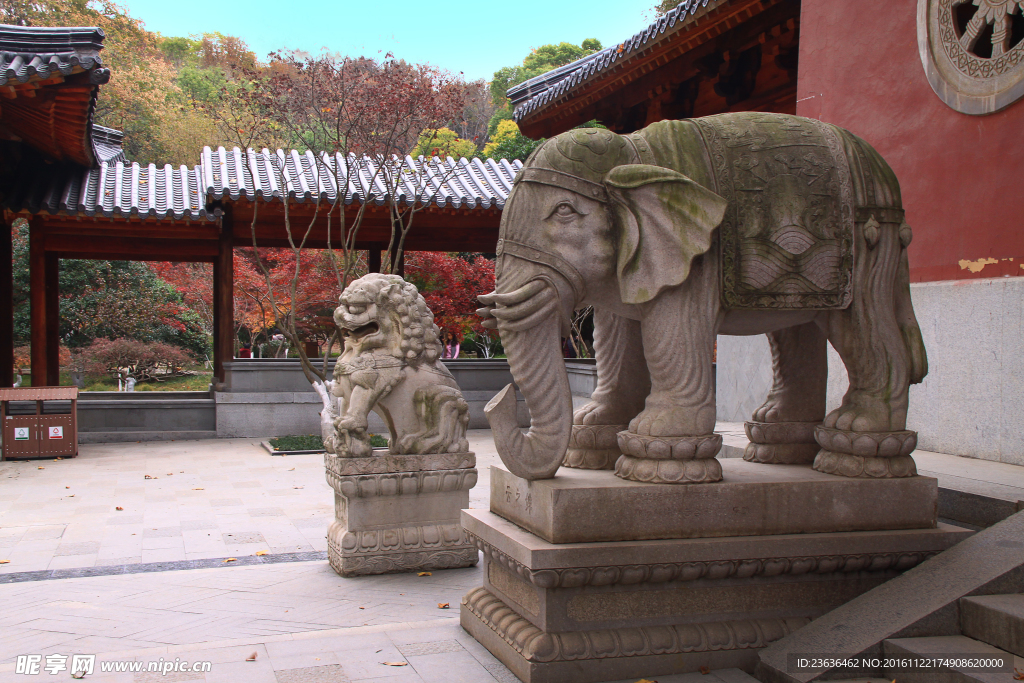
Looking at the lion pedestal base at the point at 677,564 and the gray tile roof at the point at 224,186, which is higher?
the gray tile roof at the point at 224,186

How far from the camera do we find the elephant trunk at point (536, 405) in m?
2.81

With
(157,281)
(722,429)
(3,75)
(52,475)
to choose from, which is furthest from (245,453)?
(157,281)

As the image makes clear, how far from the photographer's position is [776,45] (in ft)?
25.5

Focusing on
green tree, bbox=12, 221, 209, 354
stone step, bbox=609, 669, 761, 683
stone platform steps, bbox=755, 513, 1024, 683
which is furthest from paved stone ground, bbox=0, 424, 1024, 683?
green tree, bbox=12, 221, 209, 354

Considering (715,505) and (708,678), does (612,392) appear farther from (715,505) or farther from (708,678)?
(708,678)

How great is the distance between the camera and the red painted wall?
15.3 ft

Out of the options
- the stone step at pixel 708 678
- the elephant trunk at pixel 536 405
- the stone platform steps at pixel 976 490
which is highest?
the elephant trunk at pixel 536 405

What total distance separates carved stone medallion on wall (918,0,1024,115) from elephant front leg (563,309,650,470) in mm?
2975

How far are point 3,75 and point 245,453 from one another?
16.4ft

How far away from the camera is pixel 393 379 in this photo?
15.2 feet

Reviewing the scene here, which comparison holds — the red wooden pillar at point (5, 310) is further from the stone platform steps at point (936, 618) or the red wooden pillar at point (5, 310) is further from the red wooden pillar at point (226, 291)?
the stone platform steps at point (936, 618)

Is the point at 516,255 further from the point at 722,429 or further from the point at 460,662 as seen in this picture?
the point at 722,429

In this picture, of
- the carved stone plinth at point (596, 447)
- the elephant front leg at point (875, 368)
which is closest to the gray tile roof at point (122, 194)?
the carved stone plinth at point (596, 447)

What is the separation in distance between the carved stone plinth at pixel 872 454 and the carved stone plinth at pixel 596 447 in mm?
842
